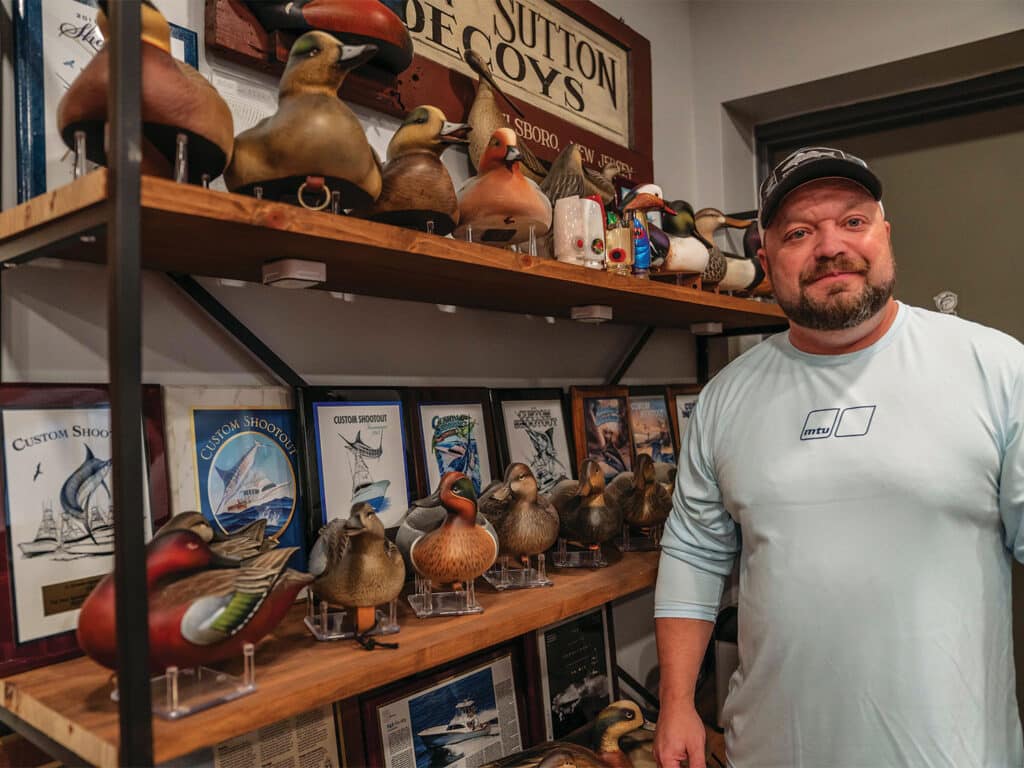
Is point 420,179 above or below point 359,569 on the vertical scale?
above

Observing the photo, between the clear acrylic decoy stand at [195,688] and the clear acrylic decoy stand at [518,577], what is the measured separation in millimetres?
426

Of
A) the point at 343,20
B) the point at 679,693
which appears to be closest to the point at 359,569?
the point at 679,693

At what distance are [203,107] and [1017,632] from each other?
7.44 feet

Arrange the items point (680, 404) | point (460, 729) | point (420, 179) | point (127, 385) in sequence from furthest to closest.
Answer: point (680, 404) → point (460, 729) → point (420, 179) → point (127, 385)

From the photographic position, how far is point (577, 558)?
1309 millimetres

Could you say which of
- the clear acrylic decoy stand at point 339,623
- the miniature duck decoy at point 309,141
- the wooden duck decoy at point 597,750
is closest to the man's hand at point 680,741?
the wooden duck decoy at point 597,750

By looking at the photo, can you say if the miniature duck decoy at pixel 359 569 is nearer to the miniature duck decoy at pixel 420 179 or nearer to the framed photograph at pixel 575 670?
the miniature duck decoy at pixel 420 179

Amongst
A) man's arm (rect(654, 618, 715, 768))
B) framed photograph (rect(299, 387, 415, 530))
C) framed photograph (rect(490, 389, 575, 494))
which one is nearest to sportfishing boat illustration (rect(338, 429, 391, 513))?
framed photograph (rect(299, 387, 415, 530))

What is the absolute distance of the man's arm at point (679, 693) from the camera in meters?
1.20

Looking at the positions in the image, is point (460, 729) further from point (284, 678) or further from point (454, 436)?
point (284, 678)

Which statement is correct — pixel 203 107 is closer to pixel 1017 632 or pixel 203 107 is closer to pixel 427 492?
pixel 427 492

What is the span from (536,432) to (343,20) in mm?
793

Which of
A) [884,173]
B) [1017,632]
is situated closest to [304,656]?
[1017,632]

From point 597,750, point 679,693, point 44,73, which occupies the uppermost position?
point 44,73
